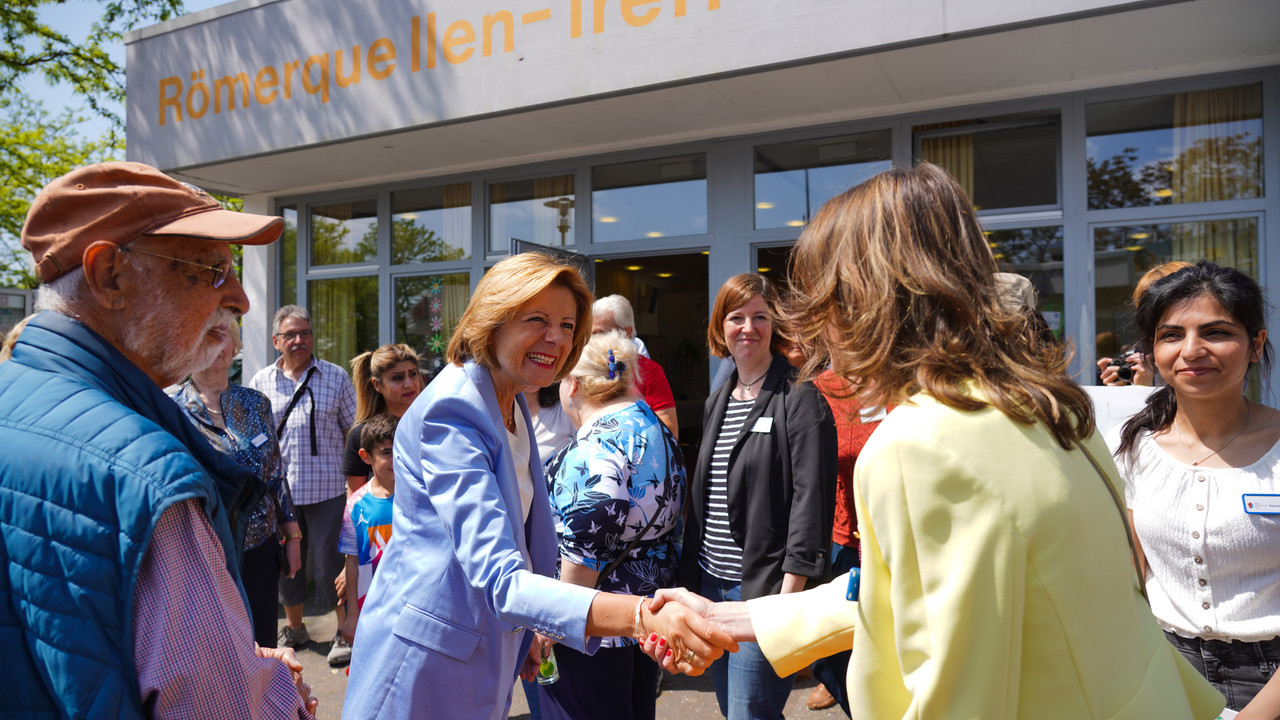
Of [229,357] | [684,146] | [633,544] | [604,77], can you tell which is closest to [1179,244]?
[684,146]

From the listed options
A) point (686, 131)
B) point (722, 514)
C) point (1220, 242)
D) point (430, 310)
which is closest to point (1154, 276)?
point (722, 514)

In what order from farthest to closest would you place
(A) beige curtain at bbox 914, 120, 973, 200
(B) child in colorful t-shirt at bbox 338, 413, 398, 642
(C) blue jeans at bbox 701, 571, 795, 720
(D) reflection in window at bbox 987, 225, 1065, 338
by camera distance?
1. (A) beige curtain at bbox 914, 120, 973, 200
2. (D) reflection in window at bbox 987, 225, 1065, 338
3. (B) child in colorful t-shirt at bbox 338, 413, 398, 642
4. (C) blue jeans at bbox 701, 571, 795, 720

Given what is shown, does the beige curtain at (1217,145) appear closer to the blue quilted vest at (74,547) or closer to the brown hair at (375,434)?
the brown hair at (375,434)

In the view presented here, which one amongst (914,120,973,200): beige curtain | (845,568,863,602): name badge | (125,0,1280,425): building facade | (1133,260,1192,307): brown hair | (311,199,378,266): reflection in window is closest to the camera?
(845,568,863,602): name badge

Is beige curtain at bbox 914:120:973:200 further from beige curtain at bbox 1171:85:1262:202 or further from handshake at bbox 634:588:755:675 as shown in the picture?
handshake at bbox 634:588:755:675

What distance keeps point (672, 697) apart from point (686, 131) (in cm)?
457

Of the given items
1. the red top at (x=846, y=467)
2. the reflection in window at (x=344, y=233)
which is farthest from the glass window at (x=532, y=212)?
the red top at (x=846, y=467)

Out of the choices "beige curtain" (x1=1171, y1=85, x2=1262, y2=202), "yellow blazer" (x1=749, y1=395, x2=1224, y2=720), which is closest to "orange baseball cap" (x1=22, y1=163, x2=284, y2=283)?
"yellow blazer" (x1=749, y1=395, x2=1224, y2=720)

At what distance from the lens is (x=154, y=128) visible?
26.4 ft

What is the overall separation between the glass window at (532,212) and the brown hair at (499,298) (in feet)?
16.9

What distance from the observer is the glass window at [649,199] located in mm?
6824

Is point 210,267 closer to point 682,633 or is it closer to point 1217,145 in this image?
point 682,633

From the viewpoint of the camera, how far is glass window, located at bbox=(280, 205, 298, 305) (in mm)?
8898

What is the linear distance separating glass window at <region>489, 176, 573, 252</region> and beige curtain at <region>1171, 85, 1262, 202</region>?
4.97 meters
